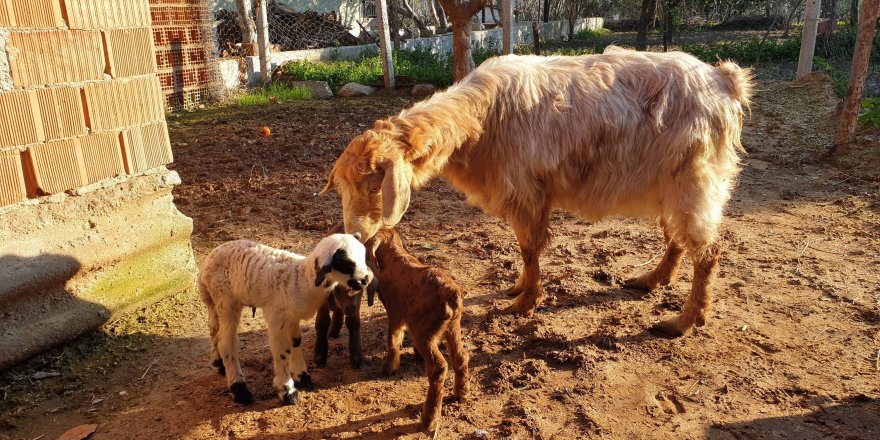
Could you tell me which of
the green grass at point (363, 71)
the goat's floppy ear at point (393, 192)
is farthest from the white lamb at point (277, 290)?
the green grass at point (363, 71)

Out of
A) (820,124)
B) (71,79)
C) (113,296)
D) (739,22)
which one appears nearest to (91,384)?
(113,296)

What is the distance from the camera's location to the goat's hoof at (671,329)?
4.23 m

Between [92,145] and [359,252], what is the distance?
2.08 m

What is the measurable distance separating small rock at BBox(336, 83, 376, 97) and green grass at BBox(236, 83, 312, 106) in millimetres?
628

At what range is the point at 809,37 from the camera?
11.5m

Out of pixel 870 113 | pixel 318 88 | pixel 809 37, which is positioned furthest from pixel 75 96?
pixel 809 37

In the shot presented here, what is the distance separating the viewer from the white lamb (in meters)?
3.17

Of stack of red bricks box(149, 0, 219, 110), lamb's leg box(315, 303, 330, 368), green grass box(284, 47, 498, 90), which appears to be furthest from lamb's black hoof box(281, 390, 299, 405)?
green grass box(284, 47, 498, 90)

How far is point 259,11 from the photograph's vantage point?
1274 centimetres

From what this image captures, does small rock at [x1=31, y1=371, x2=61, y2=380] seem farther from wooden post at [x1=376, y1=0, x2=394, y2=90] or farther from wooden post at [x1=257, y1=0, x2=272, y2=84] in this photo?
wooden post at [x1=257, y1=0, x2=272, y2=84]

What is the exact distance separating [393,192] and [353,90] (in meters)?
9.01

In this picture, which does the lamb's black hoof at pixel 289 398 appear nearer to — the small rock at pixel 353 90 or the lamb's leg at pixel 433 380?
the lamb's leg at pixel 433 380

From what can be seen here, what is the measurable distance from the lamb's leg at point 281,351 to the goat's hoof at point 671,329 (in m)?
2.39

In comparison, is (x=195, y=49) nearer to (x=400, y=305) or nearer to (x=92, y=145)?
(x=92, y=145)
